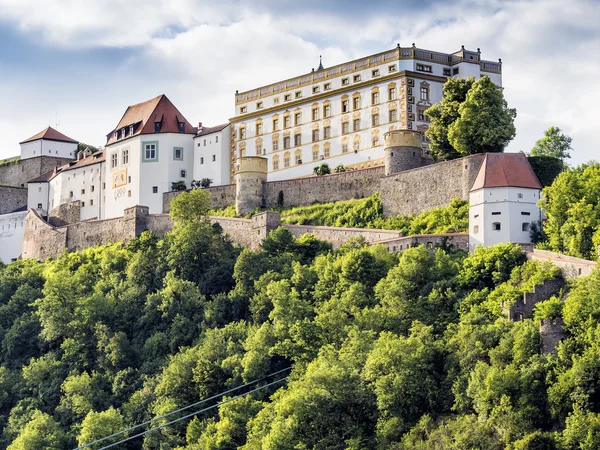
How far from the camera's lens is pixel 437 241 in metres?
66.3

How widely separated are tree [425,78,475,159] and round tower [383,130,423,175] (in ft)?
2.54

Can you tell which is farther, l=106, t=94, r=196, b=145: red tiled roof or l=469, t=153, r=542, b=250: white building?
l=106, t=94, r=196, b=145: red tiled roof

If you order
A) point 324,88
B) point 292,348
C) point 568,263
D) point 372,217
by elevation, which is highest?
point 324,88

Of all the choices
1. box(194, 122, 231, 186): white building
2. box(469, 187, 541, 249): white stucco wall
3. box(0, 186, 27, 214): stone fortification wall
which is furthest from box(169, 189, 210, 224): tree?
box(0, 186, 27, 214): stone fortification wall

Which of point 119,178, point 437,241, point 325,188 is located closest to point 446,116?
point 325,188

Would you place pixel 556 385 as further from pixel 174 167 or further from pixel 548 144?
pixel 174 167

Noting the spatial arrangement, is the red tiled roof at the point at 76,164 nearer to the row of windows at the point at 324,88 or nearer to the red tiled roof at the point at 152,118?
the red tiled roof at the point at 152,118

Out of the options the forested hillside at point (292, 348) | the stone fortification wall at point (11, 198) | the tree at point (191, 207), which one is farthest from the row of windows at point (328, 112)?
the stone fortification wall at point (11, 198)

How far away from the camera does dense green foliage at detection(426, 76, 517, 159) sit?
71562 mm

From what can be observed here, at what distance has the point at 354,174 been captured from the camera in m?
77.1

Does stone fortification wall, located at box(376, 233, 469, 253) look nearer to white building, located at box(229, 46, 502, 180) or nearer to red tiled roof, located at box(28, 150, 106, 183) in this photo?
white building, located at box(229, 46, 502, 180)

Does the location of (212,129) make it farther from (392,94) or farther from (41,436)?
(41,436)

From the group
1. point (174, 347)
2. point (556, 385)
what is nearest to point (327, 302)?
point (174, 347)

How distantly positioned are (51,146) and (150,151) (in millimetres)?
20595
